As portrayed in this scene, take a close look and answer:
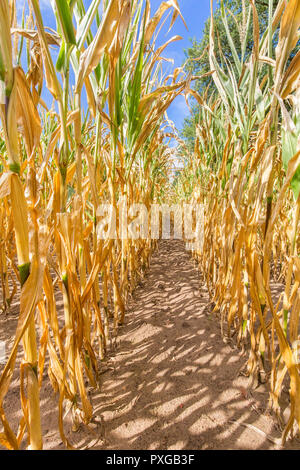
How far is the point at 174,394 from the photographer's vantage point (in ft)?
2.19

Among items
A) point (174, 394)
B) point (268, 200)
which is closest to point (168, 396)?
point (174, 394)

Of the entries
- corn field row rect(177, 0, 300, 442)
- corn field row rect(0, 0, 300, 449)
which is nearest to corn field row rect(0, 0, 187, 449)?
corn field row rect(0, 0, 300, 449)

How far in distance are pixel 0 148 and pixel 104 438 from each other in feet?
3.72

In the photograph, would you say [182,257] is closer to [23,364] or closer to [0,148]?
[0,148]

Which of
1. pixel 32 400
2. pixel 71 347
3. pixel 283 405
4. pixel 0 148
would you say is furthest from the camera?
pixel 0 148

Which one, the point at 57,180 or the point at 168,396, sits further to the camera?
the point at 168,396

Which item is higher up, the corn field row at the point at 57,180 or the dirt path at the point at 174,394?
the corn field row at the point at 57,180

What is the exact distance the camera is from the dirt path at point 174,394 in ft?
1.78

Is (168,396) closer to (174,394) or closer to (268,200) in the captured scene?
(174,394)

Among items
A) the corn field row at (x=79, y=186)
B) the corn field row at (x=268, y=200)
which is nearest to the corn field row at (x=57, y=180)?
the corn field row at (x=79, y=186)

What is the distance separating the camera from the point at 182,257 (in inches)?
98.7

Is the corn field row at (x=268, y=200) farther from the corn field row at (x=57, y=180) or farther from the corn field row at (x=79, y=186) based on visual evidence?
the corn field row at (x=57, y=180)

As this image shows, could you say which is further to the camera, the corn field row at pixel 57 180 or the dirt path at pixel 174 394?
the dirt path at pixel 174 394
